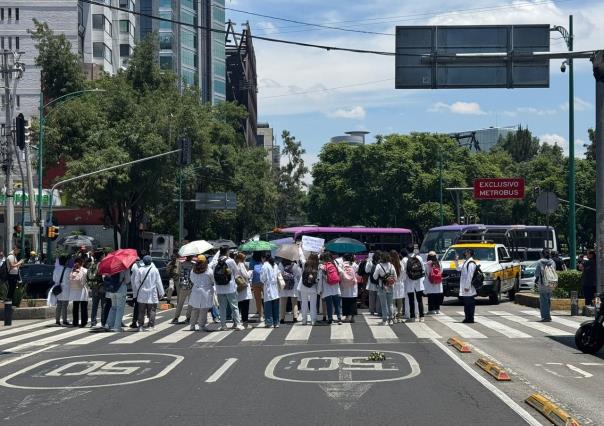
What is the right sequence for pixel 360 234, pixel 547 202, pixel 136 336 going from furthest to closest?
pixel 360 234, pixel 547 202, pixel 136 336

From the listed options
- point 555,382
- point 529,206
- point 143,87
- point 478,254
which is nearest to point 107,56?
point 143,87

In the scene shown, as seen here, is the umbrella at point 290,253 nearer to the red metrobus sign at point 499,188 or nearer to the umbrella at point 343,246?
the umbrella at point 343,246

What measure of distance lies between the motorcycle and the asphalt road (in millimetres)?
401

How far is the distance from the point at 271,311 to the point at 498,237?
89.8ft

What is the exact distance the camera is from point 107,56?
83.2 m

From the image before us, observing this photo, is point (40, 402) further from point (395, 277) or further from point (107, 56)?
point (107, 56)

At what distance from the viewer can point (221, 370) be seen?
14.0 meters

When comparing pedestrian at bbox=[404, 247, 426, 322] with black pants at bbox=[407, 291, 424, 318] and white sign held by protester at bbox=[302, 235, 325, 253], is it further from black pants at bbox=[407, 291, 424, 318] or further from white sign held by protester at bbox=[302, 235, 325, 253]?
white sign held by protester at bbox=[302, 235, 325, 253]

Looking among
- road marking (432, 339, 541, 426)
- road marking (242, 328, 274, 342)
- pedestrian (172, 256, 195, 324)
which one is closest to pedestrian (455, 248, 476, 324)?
road marking (242, 328, 274, 342)

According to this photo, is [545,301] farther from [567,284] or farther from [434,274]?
[567,284]

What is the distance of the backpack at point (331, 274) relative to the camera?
70.2ft

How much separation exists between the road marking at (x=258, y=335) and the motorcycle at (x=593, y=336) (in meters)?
6.05

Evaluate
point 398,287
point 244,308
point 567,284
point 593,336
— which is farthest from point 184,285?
point 567,284

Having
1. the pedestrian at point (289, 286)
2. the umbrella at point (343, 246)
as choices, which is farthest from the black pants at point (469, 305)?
the umbrella at point (343, 246)
